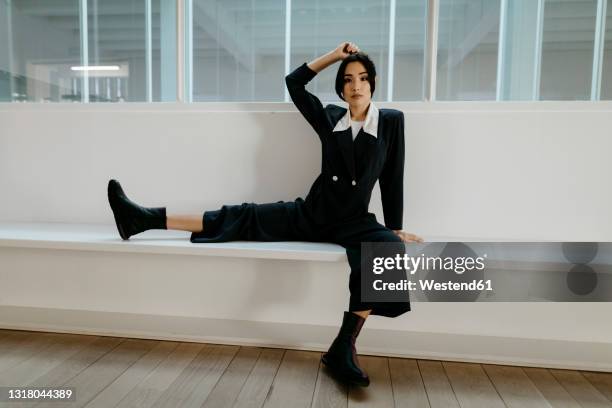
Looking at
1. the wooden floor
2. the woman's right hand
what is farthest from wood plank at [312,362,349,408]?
the woman's right hand

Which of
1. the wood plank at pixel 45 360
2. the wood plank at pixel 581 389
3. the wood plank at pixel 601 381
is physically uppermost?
the wood plank at pixel 45 360

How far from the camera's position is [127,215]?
155cm

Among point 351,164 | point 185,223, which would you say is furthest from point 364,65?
point 185,223

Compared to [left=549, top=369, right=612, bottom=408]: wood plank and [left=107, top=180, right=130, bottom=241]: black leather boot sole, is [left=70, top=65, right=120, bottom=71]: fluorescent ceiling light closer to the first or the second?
[left=107, top=180, right=130, bottom=241]: black leather boot sole

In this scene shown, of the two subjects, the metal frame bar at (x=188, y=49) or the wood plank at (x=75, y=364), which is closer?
the wood plank at (x=75, y=364)

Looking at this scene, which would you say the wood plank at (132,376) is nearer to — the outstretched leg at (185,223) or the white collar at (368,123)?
the outstretched leg at (185,223)

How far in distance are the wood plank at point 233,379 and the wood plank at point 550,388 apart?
100 cm

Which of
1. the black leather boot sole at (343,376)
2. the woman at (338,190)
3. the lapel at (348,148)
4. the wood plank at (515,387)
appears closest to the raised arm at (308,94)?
the woman at (338,190)

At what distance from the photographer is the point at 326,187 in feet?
5.21

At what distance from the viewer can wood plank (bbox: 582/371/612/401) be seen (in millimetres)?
1411

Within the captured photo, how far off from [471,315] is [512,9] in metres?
1.47

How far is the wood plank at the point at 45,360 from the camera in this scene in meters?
1.39

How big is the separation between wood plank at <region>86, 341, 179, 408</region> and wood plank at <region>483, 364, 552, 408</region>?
3.93 feet

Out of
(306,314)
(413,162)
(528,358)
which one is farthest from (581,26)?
(306,314)
